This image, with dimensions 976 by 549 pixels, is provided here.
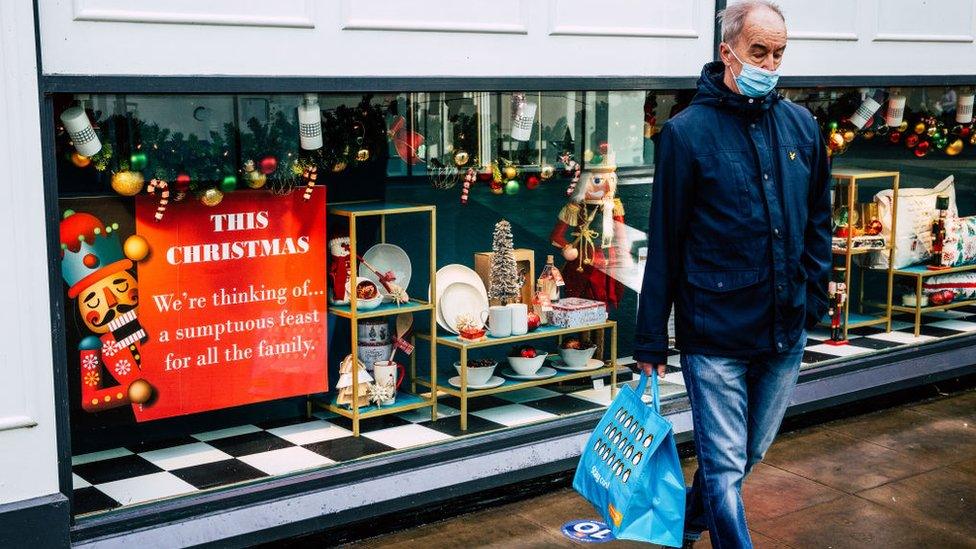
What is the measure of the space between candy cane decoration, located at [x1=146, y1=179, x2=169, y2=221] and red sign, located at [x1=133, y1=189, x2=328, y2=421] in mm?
22

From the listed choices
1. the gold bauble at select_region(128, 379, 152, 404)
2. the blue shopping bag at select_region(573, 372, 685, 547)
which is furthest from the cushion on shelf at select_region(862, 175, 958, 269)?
the gold bauble at select_region(128, 379, 152, 404)

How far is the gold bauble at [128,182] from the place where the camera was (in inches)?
169

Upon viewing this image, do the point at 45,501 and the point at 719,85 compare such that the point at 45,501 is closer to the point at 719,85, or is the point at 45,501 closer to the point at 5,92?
the point at 5,92

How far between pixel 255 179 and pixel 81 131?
2.61 feet

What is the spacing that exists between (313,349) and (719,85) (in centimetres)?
233

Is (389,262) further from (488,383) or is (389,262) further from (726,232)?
(726,232)

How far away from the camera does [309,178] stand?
480cm

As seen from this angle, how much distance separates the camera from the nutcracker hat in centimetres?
429

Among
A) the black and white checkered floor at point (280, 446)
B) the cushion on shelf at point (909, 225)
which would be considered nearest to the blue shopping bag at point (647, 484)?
the black and white checkered floor at point (280, 446)

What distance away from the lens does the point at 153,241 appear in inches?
177

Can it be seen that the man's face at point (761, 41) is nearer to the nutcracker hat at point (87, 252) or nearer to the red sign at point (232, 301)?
the red sign at point (232, 301)

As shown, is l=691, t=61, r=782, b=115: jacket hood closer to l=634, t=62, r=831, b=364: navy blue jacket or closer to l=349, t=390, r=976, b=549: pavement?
l=634, t=62, r=831, b=364: navy blue jacket

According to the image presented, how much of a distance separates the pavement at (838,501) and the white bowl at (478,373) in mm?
626

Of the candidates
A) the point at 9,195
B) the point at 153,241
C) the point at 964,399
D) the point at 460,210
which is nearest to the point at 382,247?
the point at 460,210
